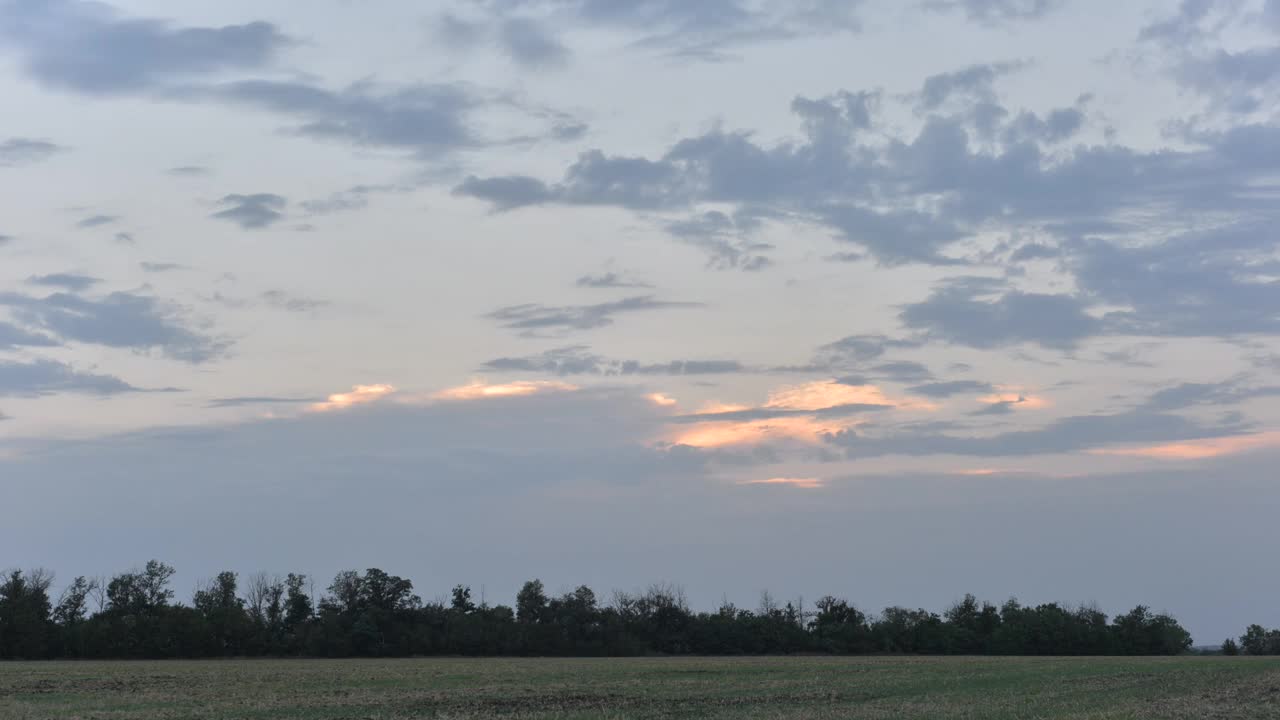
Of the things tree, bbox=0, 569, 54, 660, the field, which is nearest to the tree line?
tree, bbox=0, 569, 54, 660

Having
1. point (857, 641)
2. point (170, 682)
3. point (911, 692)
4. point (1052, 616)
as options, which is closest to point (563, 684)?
point (911, 692)

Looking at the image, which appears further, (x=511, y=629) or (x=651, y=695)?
(x=511, y=629)

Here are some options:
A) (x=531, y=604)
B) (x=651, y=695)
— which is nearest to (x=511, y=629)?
(x=531, y=604)

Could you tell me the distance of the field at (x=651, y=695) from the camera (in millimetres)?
35531

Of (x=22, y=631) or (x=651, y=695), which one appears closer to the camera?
(x=651, y=695)

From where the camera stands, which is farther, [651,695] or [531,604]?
[531,604]

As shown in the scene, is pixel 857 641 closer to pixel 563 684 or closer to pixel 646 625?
pixel 646 625

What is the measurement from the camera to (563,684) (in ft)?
175

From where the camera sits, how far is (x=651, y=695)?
44.5 metres

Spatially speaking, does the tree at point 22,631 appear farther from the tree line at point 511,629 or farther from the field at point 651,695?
the field at point 651,695

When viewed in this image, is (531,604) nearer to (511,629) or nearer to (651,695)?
(511,629)

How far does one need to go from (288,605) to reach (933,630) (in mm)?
71644

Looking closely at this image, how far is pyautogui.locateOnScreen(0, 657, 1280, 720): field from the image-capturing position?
3553 centimetres

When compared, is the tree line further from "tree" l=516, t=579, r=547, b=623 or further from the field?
the field
